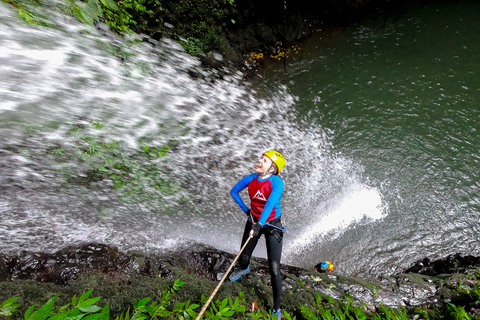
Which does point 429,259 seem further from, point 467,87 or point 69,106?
point 467,87

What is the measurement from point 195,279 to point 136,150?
9.41ft

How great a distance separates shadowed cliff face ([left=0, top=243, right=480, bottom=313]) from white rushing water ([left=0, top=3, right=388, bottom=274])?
60cm

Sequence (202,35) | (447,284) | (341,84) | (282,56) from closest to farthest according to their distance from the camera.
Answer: (447,284) < (202,35) < (341,84) < (282,56)

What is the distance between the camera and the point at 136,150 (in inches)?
189

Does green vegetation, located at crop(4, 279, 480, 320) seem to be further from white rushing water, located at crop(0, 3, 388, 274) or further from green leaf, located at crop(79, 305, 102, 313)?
white rushing water, located at crop(0, 3, 388, 274)

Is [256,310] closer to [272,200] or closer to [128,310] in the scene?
[272,200]

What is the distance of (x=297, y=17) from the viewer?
→ 37.2 ft

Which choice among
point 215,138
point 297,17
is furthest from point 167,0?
point 297,17

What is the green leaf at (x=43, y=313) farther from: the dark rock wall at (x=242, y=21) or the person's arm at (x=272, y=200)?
the dark rock wall at (x=242, y=21)

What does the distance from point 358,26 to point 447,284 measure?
1392cm

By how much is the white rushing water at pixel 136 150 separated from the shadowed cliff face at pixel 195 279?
1.98 ft

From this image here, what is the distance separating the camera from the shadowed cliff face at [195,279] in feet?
8.93

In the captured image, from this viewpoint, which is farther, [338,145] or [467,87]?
[467,87]

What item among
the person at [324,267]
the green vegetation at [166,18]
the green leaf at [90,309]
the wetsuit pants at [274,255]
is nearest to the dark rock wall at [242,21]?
the green vegetation at [166,18]
